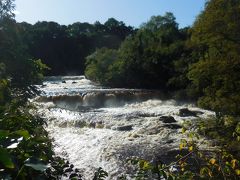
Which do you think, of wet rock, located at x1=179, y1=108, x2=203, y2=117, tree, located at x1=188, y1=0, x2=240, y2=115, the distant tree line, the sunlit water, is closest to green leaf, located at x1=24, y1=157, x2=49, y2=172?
the sunlit water

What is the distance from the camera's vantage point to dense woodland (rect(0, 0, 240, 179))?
114 inches

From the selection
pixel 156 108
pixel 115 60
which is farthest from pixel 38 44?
pixel 156 108

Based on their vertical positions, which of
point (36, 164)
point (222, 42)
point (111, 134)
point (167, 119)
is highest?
point (222, 42)

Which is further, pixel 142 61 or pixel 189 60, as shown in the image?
pixel 142 61

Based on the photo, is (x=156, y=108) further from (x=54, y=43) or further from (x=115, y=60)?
(x=54, y=43)

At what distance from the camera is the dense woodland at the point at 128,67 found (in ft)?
9.52

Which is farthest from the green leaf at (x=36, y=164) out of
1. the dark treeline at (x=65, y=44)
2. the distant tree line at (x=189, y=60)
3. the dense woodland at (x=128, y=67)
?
the dark treeline at (x=65, y=44)

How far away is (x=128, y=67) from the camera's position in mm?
41188

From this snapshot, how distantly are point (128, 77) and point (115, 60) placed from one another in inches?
245

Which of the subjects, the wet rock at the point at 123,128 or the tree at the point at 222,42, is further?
the wet rock at the point at 123,128

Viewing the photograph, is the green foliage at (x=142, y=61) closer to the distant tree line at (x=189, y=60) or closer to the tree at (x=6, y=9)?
the distant tree line at (x=189, y=60)

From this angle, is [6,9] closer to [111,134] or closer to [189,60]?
[111,134]

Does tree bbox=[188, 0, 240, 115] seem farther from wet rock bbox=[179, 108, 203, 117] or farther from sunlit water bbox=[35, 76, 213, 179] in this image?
wet rock bbox=[179, 108, 203, 117]

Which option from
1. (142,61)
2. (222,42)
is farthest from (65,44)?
(222,42)
